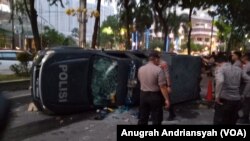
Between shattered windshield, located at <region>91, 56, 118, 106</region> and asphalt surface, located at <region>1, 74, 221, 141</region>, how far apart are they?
38 centimetres

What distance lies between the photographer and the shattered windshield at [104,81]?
1095 cm

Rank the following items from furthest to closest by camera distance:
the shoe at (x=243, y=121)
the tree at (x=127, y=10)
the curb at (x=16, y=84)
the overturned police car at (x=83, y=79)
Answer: the tree at (x=127, y=10) → the curb at (x=16, y=84) → the overturned police car at (x=83, y=79) → the shoe at (x=243, y=121)

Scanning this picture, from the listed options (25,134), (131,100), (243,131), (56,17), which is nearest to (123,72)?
(131,100)

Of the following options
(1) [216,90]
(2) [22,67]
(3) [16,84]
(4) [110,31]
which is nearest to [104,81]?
(1) [216,90]

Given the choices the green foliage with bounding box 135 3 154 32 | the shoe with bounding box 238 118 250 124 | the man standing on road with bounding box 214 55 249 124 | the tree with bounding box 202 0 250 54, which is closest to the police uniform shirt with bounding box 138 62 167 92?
the man standing on road with bounding box 214 55 249 124

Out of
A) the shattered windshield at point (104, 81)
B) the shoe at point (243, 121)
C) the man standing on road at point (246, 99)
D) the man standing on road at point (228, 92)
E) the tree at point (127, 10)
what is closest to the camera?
the man standing on road at point (228, 92)

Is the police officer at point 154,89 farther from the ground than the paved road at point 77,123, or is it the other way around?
the police officer at point 154,89

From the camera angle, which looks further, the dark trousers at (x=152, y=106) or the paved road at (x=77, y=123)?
the paved road at (x=77, y=123)

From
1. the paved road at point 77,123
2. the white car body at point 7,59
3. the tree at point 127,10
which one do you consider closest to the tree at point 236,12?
the tree at point 127,10

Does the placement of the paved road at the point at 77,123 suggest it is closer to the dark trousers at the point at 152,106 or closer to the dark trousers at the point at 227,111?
the dark trousers at the point at 152,106

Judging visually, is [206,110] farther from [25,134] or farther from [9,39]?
[9,39]

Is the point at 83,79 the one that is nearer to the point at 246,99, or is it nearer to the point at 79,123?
the point at 79,123

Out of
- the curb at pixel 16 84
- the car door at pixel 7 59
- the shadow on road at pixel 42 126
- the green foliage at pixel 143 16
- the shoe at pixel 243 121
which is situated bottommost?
the shadow on road at pixel 42 126

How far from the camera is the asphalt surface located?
27.6 feet
